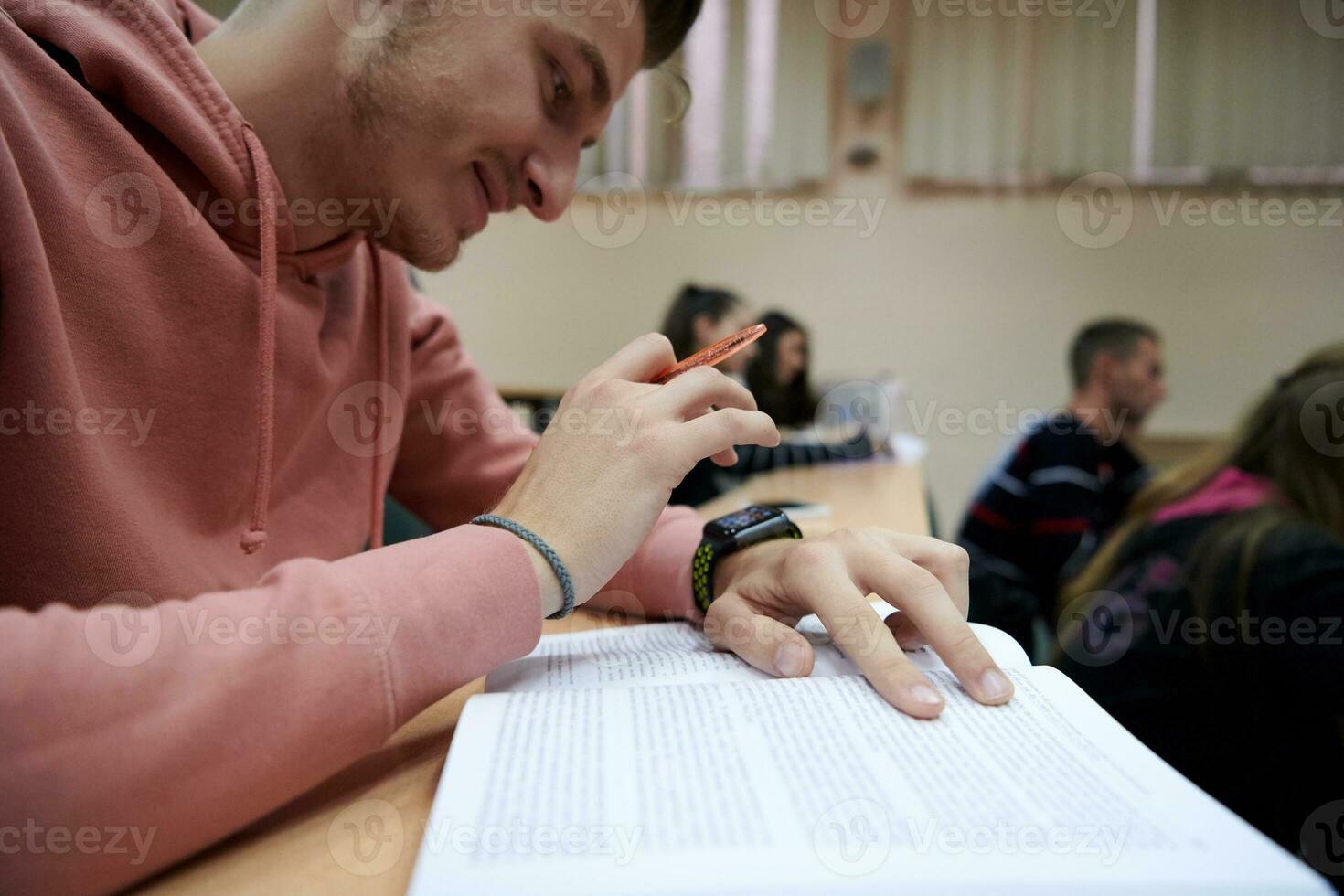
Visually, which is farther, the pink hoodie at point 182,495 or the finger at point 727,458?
the finger at point 727,458

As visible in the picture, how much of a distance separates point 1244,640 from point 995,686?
66 centimetres

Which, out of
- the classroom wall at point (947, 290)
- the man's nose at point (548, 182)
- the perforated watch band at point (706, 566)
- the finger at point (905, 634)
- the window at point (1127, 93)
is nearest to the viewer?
the finger at point (905, 634)

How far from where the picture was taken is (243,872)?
1.26 feet

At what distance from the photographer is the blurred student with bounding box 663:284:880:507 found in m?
2.10

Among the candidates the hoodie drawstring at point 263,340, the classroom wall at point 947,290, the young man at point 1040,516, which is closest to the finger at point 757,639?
the hoodie drawstring at point 263,340

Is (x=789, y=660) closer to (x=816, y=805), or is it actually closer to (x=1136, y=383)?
(x=816, y=805)

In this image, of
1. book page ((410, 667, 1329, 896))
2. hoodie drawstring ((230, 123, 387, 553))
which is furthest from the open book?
hoodie drawstring ((230, 123, 387, 553))

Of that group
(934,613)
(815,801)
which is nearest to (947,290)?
(934,613)

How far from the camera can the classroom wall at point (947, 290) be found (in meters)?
3.20

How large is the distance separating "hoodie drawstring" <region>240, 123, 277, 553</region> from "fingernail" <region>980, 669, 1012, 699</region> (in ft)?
1.82

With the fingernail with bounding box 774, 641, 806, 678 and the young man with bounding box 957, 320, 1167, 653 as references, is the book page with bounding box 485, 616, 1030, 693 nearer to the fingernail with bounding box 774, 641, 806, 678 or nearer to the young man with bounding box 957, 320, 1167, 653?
the fingernail with bounding box 774, 641, 806, 678

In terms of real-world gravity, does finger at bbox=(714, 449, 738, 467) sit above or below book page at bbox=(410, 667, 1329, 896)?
above

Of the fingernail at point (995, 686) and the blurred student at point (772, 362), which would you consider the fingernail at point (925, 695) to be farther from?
the blurred student at point (772, 362)

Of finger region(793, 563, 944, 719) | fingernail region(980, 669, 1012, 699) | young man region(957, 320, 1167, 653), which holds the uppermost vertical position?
finger region(793, 563, 944, 719)
